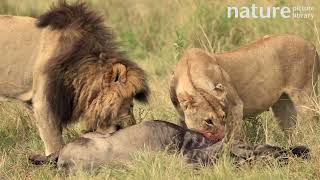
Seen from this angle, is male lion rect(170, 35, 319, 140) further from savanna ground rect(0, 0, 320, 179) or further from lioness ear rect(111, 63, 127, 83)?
lioness ear rect(111, 63, 127, 83)

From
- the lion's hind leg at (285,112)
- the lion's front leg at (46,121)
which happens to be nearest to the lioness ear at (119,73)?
the lion's front leg at (46,121)

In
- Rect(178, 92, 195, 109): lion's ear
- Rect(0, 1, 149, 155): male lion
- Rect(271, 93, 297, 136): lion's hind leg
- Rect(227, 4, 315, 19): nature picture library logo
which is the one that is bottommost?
Rect(271, 93, 297, 136): lion's hind leg

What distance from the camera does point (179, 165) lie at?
4.91 meters

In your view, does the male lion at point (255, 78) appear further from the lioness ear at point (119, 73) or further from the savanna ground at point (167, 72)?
the lioness ear at point (119, 73)

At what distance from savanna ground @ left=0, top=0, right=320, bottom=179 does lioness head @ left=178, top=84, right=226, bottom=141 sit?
1.60 feet

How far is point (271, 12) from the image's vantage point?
345 inches

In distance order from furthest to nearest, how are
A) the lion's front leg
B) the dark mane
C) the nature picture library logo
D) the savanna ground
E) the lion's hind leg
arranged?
the nature picture library logo, the lion's hind leg, the lion's front leg, the dark mane, the savanna ground

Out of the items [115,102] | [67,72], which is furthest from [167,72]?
[115,102]

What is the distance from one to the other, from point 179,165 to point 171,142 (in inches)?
15.7

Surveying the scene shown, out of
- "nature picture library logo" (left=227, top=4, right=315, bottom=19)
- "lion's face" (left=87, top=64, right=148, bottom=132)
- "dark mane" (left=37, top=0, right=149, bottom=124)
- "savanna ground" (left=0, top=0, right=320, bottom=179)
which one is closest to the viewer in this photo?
"savanna ground" (left=0, top=0, right=320, bottom=179)

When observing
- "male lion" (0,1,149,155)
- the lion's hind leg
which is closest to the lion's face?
"male lion" (0,1,149,155)

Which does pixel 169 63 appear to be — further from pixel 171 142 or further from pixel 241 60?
pixel 171 142

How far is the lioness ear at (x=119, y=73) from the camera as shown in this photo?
5.44 m

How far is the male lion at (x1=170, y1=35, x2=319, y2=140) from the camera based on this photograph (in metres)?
5.78
